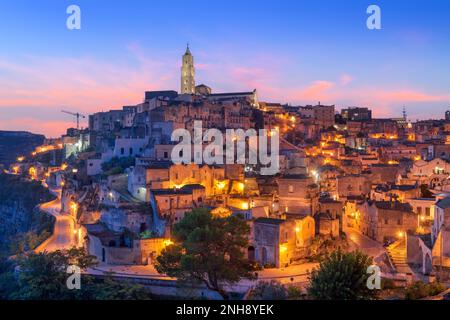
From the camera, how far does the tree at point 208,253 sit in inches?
909

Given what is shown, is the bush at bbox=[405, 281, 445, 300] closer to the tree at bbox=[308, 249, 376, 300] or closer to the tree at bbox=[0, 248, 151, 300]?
the tree at bbox=[308, 249, 376, 300]

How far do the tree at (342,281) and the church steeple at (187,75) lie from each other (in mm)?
61350

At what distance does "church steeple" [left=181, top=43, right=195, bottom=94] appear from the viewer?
255ft

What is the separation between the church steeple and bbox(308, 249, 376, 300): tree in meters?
61.4

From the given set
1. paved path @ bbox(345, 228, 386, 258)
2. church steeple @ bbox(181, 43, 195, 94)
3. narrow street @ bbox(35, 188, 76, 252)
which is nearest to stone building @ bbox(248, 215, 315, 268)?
paved path @ bbox(345, 228, 386, 258)

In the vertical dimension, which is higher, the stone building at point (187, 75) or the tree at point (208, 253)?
the stone building at point (187, 75)

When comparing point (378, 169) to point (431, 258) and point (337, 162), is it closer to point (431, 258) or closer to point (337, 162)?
point (337, 162)

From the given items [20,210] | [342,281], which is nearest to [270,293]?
[342,281]

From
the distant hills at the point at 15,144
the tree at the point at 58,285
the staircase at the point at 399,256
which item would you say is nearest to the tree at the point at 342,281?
the staircase at the point at 399,256

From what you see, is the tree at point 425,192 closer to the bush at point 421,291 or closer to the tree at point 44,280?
the bush at point 421,291

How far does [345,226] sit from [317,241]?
7.05 metres

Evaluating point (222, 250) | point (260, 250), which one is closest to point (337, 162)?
point (260, 250)

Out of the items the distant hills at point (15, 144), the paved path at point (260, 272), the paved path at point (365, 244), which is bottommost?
the paved path at point (260, 272)

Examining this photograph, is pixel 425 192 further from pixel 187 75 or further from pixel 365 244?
pixel 187 75
